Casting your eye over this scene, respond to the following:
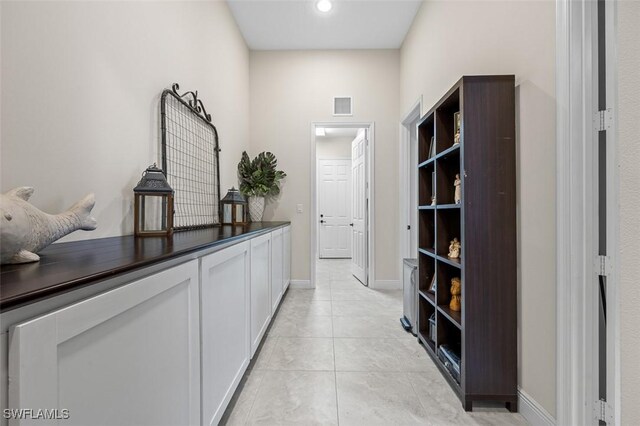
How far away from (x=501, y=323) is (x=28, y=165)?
2.15 m

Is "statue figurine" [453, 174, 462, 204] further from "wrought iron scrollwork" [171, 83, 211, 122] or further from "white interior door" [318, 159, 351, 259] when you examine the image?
"white interior door" [318, 159, 351, 259]

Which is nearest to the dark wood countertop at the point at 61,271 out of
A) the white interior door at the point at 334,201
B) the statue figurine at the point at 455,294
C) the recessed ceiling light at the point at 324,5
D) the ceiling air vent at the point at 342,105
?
the statue figurine at the point at 455,294

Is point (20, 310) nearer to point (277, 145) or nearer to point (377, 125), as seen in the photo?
point (277, 145)

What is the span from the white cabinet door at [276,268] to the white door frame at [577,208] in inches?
76.3

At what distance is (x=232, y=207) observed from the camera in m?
2.60

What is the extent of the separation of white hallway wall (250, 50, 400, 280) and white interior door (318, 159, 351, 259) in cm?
281

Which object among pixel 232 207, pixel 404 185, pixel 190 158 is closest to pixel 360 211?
pixel 404 185

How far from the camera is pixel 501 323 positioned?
1.45 m

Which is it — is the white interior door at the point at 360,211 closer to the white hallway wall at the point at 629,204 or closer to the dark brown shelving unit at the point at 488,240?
the dark brown shelving unit at the point at 488,240

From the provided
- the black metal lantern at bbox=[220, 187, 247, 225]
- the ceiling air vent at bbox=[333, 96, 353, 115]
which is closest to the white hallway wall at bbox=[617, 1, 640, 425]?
the black metal lantern at bbox=[220, 187, 247, 225]

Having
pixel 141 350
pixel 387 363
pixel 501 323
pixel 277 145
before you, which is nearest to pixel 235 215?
pixel 277 145

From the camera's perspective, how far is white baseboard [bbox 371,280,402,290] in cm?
377

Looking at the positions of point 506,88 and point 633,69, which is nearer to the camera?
point 633,69

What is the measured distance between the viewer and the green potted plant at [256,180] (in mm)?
3484
